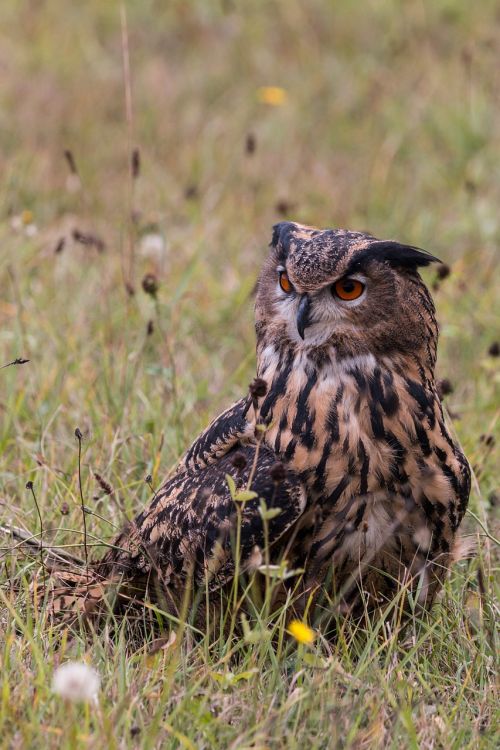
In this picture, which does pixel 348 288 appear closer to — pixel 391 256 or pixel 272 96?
pixel 391 256

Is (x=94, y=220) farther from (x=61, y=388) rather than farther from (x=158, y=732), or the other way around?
(x=158, y=732)

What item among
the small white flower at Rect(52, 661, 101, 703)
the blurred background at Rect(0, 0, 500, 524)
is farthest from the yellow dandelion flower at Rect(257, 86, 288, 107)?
the small white flower at Rect(52, 661, 101, 703)

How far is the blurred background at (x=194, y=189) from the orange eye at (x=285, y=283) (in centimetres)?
87

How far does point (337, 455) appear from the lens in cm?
346

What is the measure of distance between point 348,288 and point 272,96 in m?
5.17

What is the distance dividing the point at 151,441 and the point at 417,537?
131 cm

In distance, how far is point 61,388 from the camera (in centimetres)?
486

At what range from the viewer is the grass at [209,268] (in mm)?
3084

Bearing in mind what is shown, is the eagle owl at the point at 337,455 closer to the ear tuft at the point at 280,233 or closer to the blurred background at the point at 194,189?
the ear tuft at the point at 280,233

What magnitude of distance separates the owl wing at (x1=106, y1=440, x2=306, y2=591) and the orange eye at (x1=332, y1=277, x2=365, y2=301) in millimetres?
494

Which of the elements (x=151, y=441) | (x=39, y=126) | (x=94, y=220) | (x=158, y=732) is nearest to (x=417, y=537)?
(x=158, y=732)

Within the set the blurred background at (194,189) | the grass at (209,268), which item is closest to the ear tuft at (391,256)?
the grass at (209,268)

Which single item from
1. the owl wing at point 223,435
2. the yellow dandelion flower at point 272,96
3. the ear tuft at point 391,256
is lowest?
the owl wing at point 223,435

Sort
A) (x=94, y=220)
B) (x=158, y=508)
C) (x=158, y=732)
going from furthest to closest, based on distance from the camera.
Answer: (x=94, y=220) → (x=158, y=508) → (x=158, y=732)
